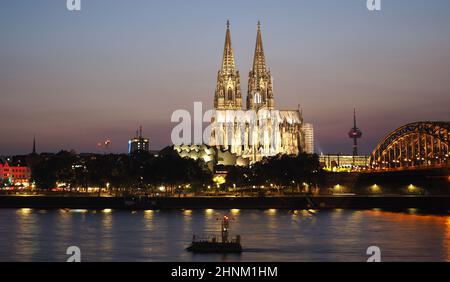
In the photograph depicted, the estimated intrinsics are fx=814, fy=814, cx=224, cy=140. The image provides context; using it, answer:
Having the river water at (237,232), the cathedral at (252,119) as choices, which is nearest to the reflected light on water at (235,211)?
the river water at (237,232)

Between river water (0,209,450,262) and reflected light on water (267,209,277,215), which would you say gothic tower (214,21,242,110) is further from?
river water (0,209,450,262)

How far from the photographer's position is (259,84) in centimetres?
18825

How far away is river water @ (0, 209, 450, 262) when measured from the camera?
208 ft

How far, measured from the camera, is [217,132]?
18575cm

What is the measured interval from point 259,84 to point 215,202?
69.5m

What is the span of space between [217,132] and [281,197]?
5982 cm

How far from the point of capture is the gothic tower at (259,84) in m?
187

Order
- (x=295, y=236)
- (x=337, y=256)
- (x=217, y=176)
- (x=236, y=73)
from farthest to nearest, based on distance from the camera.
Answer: (x=236, y=73) → (x=217, y=176) → (x=295, y=236) → (x=337, y=256)

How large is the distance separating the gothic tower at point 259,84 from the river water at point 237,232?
82886 millimetres

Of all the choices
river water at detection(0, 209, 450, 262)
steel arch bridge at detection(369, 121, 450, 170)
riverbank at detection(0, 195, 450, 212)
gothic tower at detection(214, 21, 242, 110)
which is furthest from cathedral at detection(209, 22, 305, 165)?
river water at detection(0, 209, 450, 262)

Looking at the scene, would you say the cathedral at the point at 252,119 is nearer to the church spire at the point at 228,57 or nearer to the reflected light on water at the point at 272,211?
the church spire at the point at 228,57
